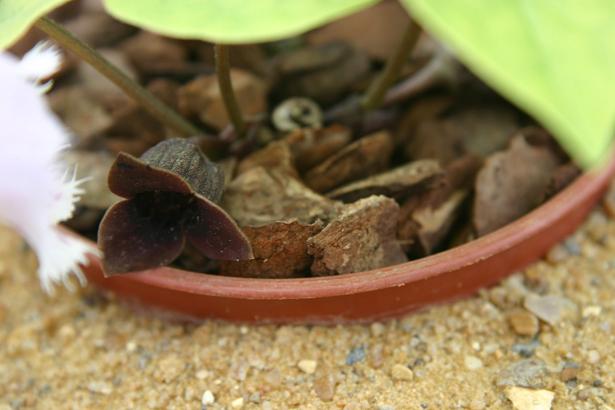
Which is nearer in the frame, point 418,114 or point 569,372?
point 569,372

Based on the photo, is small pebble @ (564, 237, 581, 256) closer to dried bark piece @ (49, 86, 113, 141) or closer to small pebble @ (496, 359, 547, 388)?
small pebble @ (496, 359, 547, 388)

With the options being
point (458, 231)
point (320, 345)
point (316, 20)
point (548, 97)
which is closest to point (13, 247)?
point (320, 345)

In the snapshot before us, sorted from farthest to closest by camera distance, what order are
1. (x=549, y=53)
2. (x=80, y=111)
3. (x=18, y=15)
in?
1. (x=80, y=111)
2. (x=18, y=15)
3. (x=549, y=53)

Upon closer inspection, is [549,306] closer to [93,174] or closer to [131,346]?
[131,346]

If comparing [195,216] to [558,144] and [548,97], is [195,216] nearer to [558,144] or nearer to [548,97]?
[548,97]

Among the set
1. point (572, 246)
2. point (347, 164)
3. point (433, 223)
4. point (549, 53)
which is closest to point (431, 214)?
point (433, 223)

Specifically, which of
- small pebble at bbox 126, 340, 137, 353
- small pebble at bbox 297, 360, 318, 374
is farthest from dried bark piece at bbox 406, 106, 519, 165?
small pebble at bbox 126, 340, 137, 353
